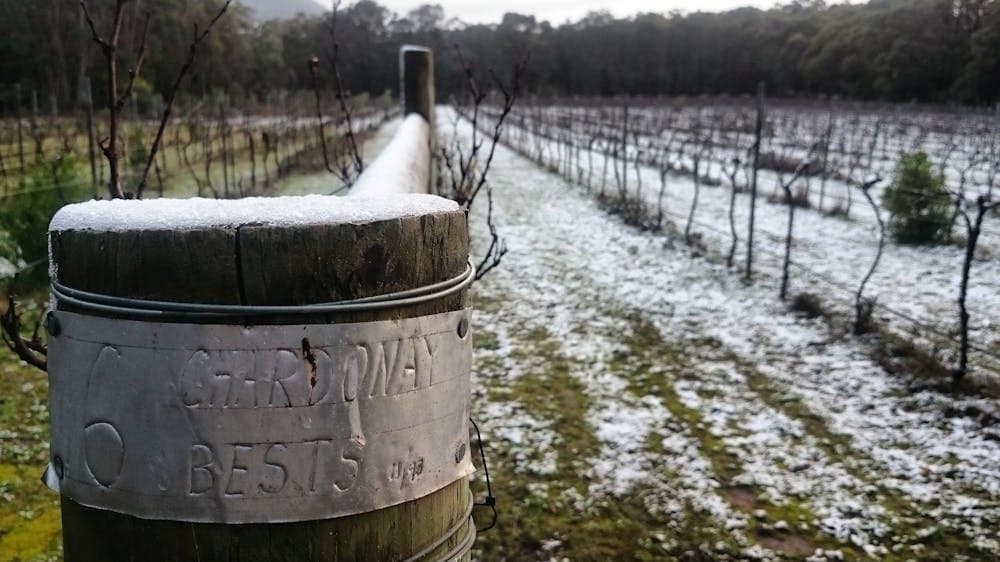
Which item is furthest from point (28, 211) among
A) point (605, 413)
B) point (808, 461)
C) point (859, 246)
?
point (859, 246)

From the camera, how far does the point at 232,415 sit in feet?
2.41

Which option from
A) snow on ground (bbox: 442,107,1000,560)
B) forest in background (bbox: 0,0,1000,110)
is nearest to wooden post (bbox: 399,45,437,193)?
forest in background (bbox: 0,0,1000,110)

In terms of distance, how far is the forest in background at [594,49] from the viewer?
14.3 m

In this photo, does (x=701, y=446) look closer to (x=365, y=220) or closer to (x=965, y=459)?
(x=965, y=459)

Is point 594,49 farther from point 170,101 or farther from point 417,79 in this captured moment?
point 170,101

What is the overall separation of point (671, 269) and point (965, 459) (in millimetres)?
4465

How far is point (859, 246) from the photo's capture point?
9.81m

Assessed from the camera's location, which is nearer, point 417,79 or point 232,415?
point 232,415

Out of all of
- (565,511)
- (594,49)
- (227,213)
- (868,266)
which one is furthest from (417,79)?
(594,49)

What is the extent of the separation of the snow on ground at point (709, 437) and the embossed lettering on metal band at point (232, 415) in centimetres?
281

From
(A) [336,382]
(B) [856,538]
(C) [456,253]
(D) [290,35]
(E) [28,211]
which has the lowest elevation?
(B) [856,538]

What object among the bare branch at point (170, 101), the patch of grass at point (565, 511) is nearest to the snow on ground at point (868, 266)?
the patch of grass at point (565, 511)

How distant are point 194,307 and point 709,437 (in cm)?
426

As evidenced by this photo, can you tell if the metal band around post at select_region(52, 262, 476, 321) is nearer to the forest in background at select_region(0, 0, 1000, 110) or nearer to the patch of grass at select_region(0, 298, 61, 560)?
the forest in background at select_region(0, 0, 1000, 110)
